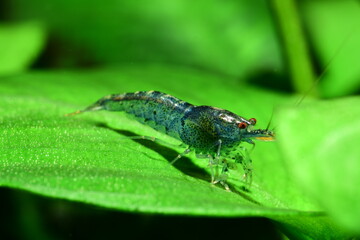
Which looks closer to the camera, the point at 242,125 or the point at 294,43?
the point at 242,125

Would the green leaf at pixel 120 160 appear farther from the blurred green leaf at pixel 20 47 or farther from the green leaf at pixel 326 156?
the blurred green leaf at pixel 20 47

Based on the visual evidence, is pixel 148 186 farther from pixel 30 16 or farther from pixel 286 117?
pixel 30 16

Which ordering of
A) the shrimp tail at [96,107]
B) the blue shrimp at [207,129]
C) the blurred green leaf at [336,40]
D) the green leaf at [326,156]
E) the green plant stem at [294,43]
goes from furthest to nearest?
1. the blurred green leaf at [336,40]
2. the green plant stem at [294,43]
3. the shrimp tail at [96,107]
4. the blue shrimp at [207,129]
5. the green leaf at [326,156]

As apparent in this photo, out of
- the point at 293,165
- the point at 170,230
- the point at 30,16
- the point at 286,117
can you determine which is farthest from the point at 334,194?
the point at 30,16

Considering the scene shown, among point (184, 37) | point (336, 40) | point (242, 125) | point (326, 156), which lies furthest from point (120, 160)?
point (336, 40)

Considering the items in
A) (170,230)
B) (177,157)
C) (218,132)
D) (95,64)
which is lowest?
(170,230)

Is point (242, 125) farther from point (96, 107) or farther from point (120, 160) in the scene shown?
point (96, 107)

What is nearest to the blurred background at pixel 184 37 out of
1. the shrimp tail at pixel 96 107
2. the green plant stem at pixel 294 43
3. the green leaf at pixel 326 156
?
the green plant stem at pixel 294 43
